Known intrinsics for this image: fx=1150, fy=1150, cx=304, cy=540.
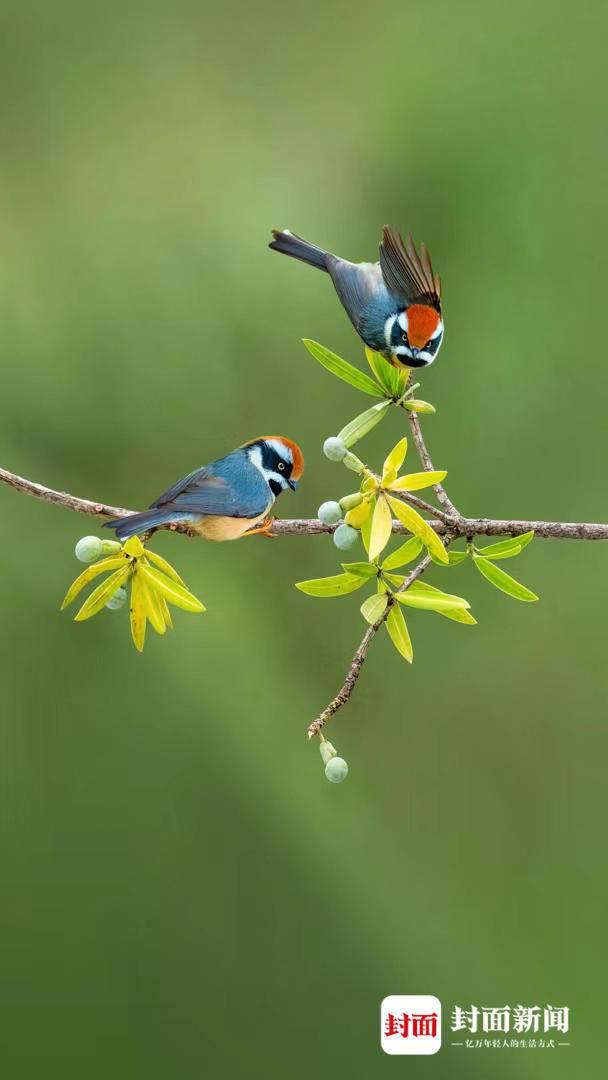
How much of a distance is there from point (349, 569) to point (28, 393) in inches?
73.8

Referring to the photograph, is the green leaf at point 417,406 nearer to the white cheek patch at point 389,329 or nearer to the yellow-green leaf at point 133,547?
the white cheek patch at point 389,329

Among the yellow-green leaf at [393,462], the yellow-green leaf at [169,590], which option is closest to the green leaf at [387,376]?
the yellow-green leaf at [393,462]

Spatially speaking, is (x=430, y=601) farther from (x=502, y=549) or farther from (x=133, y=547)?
(x=133, y=547)

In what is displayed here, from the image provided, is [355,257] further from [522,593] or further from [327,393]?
[522,593]

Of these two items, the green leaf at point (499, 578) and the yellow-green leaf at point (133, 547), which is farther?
the green leaf at point (499, 578)

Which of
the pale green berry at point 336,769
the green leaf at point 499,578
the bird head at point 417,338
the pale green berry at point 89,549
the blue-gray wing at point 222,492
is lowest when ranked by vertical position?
the pale green berry at point 336,769

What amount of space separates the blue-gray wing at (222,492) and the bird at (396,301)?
0.22 m

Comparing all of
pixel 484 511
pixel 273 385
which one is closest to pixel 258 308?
pixel 273 385

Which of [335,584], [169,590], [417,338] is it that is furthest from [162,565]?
[417,338]

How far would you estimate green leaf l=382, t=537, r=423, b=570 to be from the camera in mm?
1132

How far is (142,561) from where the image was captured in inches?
43.8

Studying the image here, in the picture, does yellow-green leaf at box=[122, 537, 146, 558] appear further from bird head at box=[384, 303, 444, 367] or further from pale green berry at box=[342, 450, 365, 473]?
bird head at box=[384, 303, 444, 367]

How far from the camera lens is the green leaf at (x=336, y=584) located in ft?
3.69

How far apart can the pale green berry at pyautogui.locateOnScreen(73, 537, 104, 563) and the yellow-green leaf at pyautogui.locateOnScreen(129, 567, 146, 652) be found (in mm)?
61
